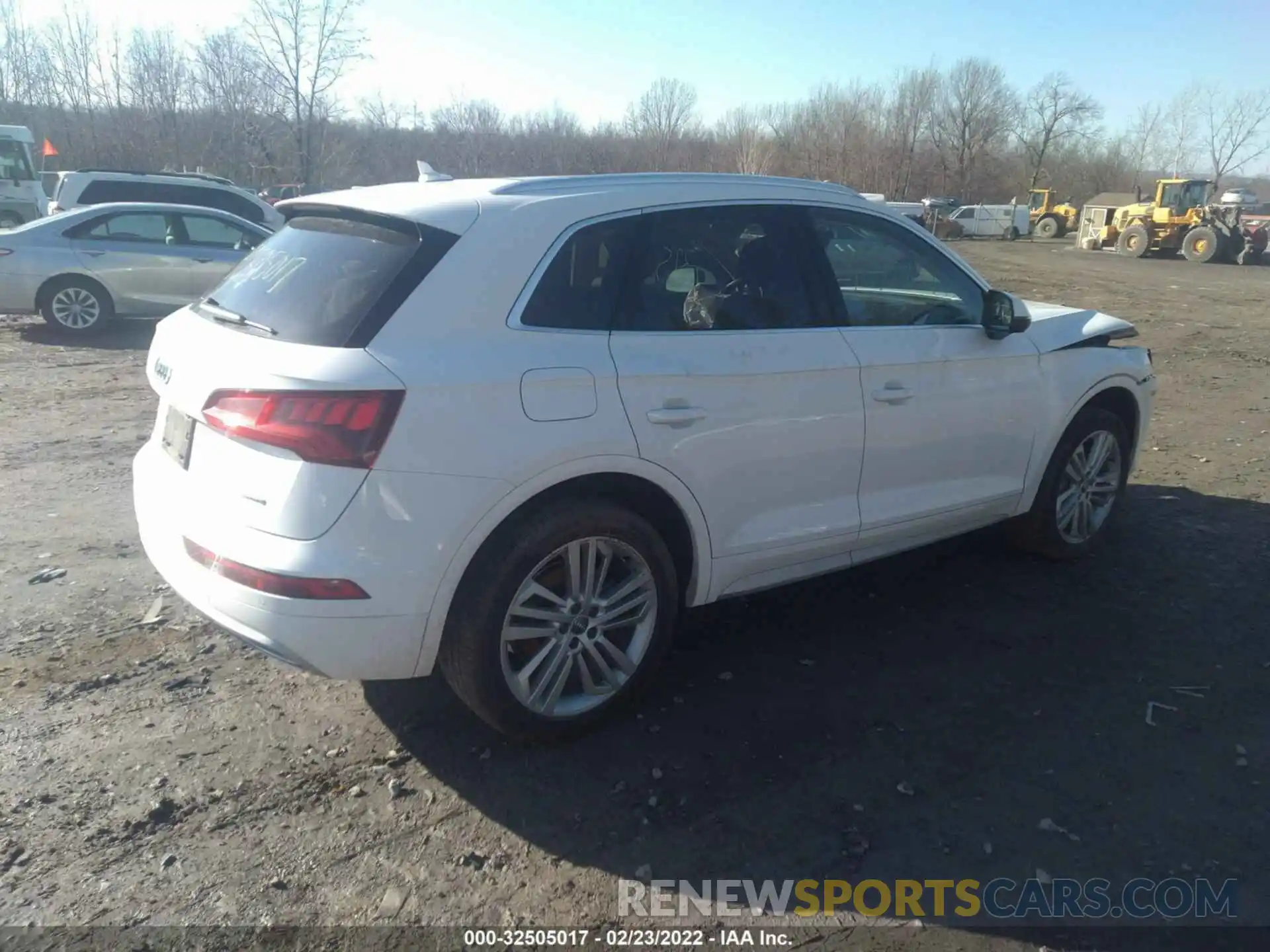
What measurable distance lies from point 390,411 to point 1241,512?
17.7ft

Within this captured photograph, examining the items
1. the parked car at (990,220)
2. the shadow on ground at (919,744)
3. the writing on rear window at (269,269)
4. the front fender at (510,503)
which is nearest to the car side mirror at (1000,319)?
the shadow on ground at (919,744)

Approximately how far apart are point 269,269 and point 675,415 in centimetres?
153

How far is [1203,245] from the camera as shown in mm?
34875

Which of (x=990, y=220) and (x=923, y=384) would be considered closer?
(x=923, y=384)

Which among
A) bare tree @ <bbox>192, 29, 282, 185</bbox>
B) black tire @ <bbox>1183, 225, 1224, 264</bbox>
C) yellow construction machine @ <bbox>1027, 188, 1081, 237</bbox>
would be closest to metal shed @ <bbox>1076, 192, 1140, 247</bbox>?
black tire @ <bbox>1183, 225, 1224, 264</bbox>

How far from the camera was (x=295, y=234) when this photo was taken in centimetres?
354

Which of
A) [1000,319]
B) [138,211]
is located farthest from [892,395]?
[138,211]

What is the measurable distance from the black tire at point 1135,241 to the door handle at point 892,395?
125 ft

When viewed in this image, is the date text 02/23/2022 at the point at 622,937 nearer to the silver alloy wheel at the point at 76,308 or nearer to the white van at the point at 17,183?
the silver alloy wheel at the point at 76,308

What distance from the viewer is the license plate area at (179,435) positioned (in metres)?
3.21

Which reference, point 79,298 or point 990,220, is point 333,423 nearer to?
point 79,298

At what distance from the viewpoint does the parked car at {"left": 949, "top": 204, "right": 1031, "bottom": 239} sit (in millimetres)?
52062

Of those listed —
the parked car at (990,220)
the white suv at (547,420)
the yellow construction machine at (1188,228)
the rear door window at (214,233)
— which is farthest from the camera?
the parked car at (990,220)

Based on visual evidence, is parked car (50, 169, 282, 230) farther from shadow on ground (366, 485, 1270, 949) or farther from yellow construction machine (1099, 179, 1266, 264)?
yellow construction machine (1099, 179, 1266, 264)
